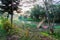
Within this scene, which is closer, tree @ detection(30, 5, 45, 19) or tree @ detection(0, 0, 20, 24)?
tree @ detection(0, 0, 20, 24)

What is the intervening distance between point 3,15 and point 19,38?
8.69 ft

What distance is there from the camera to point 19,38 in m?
8.00

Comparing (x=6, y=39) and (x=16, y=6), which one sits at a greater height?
(x=16, y=6)

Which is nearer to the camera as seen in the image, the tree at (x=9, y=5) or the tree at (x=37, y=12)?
the tree at (x=9, y=5)

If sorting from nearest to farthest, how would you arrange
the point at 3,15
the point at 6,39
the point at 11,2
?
the point at 6,39 → the point at 11,2 → the point at 3,15

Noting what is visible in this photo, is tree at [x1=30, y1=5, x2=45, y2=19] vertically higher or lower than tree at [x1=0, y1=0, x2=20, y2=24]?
lower

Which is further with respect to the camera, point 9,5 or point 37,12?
→ point 37,12

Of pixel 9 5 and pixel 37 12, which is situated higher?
pixel 9 5

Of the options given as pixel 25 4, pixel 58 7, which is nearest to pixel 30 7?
pixel 25 4

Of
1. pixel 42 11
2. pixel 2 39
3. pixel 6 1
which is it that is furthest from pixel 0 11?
pixel 42 11

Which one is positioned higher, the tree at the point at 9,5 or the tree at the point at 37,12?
the tree at the point at 9,5

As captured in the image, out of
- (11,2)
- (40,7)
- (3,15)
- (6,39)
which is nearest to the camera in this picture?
(6,39)

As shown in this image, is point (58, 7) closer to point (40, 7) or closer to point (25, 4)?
point (40, 7)

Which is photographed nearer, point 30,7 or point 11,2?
point 11,2
